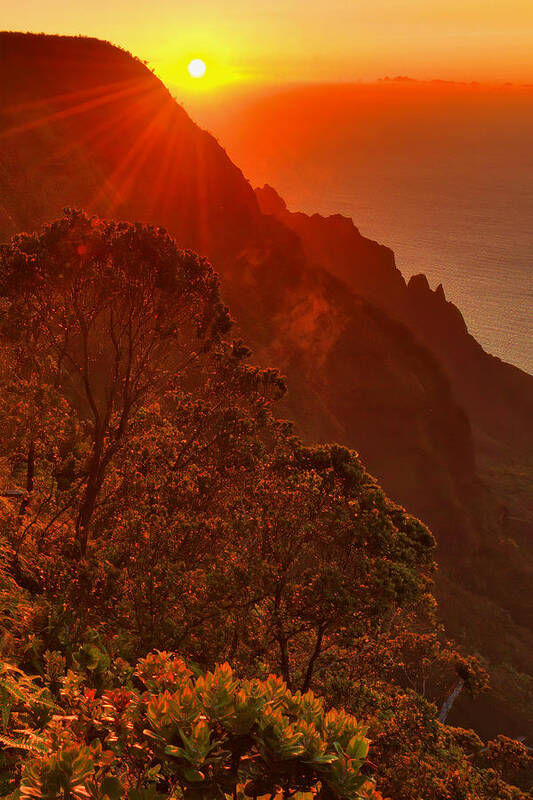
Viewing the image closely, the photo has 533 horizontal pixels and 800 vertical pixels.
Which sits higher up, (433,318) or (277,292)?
(433,318)

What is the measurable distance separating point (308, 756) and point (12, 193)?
57.3m

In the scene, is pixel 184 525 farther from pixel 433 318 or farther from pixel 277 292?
pixel 433 318

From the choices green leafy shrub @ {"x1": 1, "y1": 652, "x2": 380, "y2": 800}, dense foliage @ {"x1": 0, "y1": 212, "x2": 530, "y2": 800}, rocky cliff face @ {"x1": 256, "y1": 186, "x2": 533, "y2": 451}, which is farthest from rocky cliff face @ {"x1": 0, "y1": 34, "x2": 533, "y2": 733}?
green leafy shrub @ {"x1": 1, "y1": 652, "x2": 380, "y2": 800}

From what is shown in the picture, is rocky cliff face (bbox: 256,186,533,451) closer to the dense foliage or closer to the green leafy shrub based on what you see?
the dense foliage

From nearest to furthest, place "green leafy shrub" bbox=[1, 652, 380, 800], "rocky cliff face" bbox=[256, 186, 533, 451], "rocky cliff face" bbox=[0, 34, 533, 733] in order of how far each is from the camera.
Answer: "green leafy shrub" bbox=[1, 652, 380, 800] < "rocky cliff face" bbox=[0, 34, 533, 733] < "rocky cliff face" bbox=[256, 186, 533, 451]

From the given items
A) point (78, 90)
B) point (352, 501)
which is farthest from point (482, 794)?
point (78, 90)

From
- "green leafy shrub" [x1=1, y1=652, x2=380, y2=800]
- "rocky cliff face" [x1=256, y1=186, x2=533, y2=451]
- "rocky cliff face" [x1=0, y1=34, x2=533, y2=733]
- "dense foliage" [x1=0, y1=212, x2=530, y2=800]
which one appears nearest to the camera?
"green leafy shrub" [x1=1, y1=652, x2=380, y2=800]

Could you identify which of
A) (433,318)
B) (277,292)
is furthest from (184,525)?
(433,318)

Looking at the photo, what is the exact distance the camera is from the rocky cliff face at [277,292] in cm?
6019

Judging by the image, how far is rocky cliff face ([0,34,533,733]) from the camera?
60188mm

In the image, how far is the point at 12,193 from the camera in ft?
168

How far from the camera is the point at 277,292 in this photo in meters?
66.4

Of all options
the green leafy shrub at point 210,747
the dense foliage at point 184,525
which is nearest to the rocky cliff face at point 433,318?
the dense foliage at point 184,525

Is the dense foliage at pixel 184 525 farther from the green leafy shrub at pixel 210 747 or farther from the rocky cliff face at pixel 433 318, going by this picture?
the rocky cliff face at pixel 433 318
